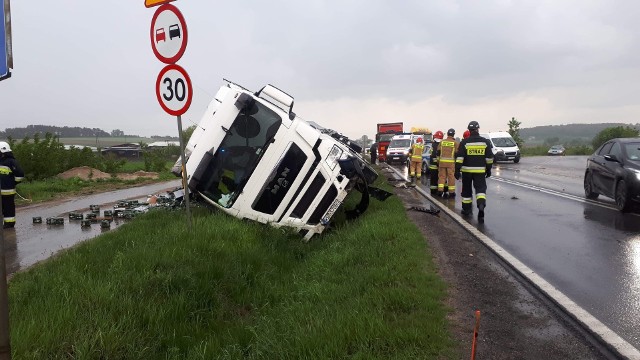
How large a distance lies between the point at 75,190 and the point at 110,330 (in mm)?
14870

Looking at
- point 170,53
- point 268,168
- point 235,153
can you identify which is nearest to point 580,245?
point 268,168

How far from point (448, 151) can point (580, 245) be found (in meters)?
5.72

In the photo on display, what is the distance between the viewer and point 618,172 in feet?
29.4

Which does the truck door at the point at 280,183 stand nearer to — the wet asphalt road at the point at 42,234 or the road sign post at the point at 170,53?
the road sign post at the point at 170,53

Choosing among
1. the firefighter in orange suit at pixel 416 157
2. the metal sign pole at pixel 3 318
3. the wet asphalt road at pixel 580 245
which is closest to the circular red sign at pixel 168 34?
the metal sign pole at pixel 3 318

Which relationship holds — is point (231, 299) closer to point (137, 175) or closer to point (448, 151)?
point (448, 151)

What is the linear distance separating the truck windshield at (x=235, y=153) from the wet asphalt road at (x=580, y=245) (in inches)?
155

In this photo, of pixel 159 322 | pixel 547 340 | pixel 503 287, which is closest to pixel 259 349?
pixel 159 322

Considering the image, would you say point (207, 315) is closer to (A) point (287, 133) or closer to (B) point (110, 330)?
(B) point (110, 330)

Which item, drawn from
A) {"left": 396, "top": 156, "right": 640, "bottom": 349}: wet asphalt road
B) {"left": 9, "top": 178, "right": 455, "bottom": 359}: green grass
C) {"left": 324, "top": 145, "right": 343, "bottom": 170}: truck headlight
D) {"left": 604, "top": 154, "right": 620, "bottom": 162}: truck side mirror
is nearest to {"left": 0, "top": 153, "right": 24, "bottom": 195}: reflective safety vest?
{"left": 9, "top": 178, "right": 455, "bottom": 359}: green grass

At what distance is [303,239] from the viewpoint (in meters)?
6.98

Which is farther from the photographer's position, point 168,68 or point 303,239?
point 303,239

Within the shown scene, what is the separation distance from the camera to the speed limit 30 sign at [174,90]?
596cm

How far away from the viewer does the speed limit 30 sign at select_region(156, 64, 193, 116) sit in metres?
5.96
